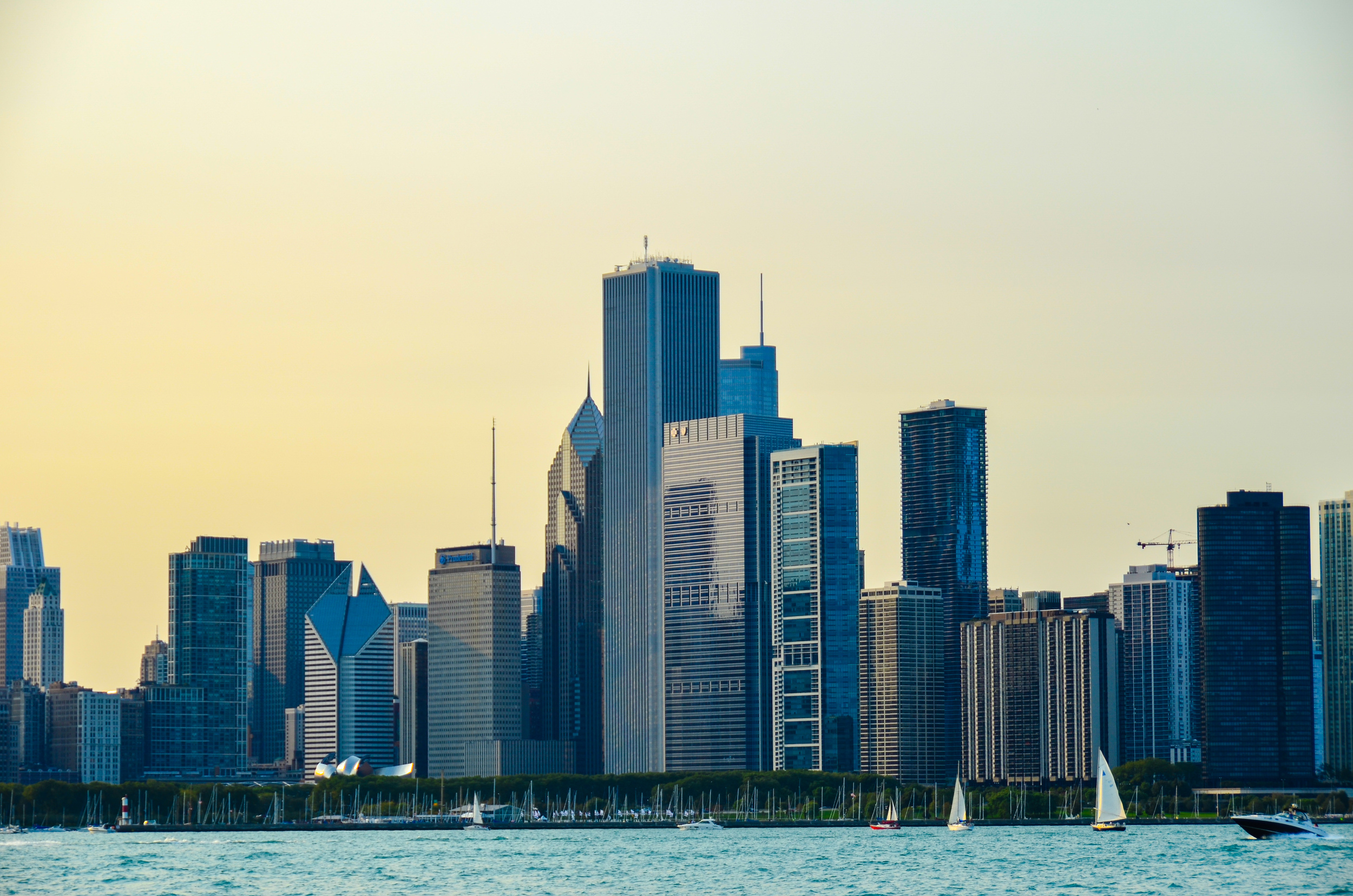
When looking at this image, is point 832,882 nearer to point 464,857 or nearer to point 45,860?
point 464,857

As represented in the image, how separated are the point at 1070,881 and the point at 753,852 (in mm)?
54501

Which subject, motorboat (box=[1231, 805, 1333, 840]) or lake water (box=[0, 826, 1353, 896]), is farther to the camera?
motorboat (box=[1231, 805, 1333, 840])

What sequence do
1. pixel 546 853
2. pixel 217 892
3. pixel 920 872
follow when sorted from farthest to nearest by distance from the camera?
pixel 546 853
pixel 920 872
pixel 217 892

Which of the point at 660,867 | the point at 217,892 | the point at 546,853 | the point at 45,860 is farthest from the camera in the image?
the point at 546,853

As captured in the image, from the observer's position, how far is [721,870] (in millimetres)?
153125

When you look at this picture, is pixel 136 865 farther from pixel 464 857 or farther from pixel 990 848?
pixel 990 848

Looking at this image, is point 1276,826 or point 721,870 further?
point 1276,826

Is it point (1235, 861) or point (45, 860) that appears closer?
point (1235, 861)

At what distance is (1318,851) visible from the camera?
168m

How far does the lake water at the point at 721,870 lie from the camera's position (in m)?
131

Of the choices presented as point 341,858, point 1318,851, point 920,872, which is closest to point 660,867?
point 920,872

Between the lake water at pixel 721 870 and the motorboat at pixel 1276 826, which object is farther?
the motorboat at pixel 1276 826

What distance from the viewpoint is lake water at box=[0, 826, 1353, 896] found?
131 m

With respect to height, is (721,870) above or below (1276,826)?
below
